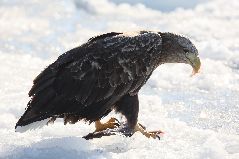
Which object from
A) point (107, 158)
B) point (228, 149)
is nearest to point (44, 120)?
point (107, 158)

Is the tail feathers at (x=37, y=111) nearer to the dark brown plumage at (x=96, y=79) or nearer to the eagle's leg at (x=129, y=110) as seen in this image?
the dark brown plumage at (x=96, y=79)

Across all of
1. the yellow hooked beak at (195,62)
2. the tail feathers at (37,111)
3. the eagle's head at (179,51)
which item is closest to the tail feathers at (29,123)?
the tail feathers at (37,111)

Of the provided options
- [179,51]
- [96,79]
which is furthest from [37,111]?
[179,51]

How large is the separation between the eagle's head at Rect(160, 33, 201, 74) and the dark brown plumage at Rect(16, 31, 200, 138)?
12.8 inches

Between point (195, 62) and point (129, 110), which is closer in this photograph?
point (129, 110)

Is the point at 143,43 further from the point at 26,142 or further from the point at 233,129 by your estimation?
the point at 233,129

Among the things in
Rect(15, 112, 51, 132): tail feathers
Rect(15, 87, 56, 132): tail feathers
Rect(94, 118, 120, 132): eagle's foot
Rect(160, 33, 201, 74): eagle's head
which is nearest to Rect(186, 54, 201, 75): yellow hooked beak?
Rect(160, 33, 201, 74): eagle's head

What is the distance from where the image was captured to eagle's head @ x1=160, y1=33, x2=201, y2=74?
10.3 metres

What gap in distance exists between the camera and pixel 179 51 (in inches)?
410

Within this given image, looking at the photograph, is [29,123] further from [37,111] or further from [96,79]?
[96,79]

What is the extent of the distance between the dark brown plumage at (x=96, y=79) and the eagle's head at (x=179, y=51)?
325 millimetres

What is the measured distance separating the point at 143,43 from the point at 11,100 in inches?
273

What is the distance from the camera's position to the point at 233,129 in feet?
38.1

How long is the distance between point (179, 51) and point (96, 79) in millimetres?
1873
